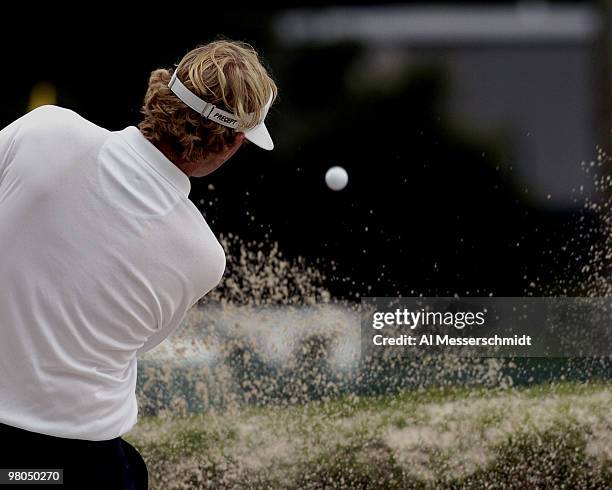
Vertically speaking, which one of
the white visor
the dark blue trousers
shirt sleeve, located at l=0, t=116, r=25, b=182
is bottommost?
the dark blue trousers

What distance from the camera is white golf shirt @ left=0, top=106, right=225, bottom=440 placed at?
97 centimetres

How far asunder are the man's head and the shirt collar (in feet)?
0.06

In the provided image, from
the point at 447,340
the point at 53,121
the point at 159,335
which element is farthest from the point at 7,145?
the point at 447,340

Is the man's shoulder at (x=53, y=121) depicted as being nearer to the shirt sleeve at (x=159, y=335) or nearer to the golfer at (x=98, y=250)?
the golfer at (x=98, y=250)

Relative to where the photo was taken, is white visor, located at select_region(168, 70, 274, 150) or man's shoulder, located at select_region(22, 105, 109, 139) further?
white visor, located at select_region(168, 70, 274, 150)

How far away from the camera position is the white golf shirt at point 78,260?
97 cm

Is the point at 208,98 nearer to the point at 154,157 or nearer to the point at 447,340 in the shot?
the point at 154,157

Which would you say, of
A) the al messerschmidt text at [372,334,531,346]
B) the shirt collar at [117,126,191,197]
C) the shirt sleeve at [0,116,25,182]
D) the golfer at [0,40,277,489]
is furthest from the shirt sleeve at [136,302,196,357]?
the al messerschmidt text at [372,334,531,346]

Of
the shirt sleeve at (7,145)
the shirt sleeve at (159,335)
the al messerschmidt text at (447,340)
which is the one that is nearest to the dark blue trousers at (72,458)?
the shirt sleeve at (159,335)

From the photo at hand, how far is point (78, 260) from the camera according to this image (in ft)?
3.29

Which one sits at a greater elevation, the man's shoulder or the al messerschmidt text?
the man's shoulder

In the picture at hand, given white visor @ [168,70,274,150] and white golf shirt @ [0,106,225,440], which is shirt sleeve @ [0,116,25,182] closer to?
white golf shirt @ [0,106,225,440]

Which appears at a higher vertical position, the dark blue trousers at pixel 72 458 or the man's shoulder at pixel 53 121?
the man's shoulder at pixel 53 121

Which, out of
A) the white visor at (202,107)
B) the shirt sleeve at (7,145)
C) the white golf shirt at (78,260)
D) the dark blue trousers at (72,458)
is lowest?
the dark blue trousers at (72,458)
